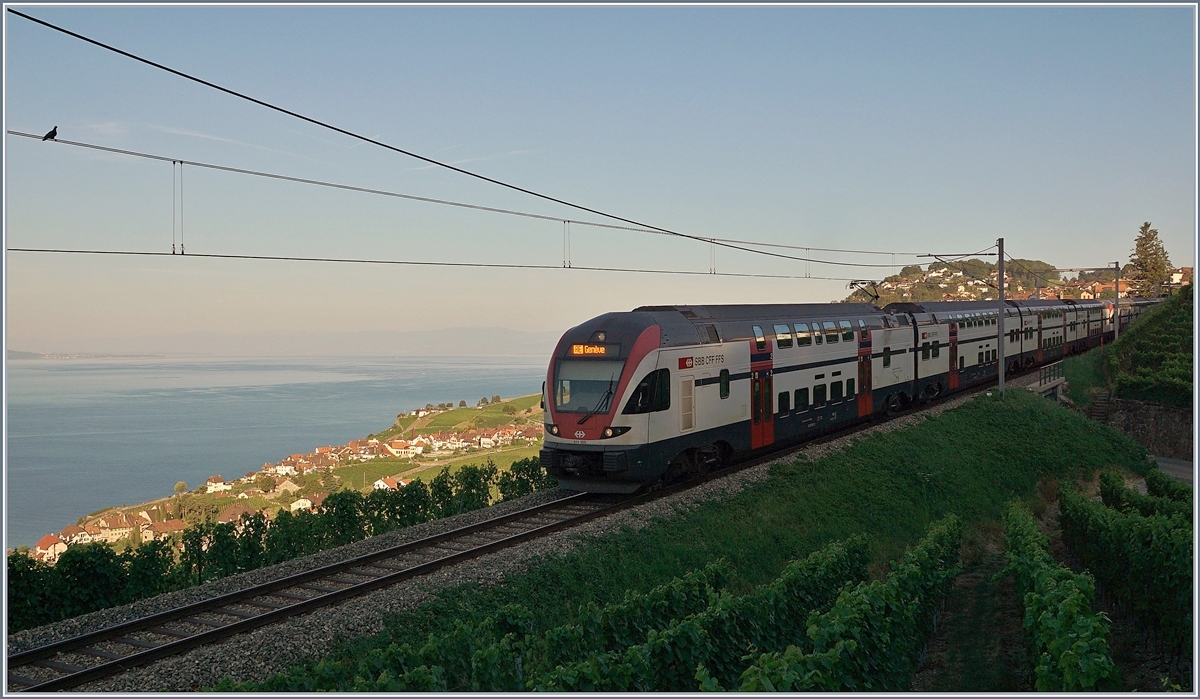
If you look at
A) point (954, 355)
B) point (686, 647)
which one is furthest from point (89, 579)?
point (954, 355)

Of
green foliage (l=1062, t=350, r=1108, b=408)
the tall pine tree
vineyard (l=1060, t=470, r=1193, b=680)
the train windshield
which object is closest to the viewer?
vineyard (l=1060, t=470, r=1193, b=680)

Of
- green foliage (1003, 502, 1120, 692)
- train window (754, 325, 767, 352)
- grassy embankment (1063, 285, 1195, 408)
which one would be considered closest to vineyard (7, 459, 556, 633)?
train window (754, 325, 767, 352)

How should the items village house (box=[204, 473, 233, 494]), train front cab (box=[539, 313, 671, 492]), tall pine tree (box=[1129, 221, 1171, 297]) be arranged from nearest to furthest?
village house (box=[204, 473, 233, 494]), train front cab (box=[539, 313, 671, 492]), tall pine tree (box=[1129, 221, 1171, 297])

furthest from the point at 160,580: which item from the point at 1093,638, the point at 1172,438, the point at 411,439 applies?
the point at 1172,438

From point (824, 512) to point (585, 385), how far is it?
23.1ft

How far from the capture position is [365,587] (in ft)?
42.4

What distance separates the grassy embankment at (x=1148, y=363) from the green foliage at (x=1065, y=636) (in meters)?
38.8

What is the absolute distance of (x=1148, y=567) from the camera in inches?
583

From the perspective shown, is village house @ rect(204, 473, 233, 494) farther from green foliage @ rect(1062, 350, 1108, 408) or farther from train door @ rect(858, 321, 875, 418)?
green foliage @ rect(1062, 350, 1108, 408)

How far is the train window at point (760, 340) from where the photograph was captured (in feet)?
72.6

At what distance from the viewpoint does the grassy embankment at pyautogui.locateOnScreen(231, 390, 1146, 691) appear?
1286cm

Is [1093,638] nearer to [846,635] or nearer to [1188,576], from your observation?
[846,635]

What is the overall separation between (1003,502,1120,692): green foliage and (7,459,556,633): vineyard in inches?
496

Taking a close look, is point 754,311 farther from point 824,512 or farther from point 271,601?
point 271,601
